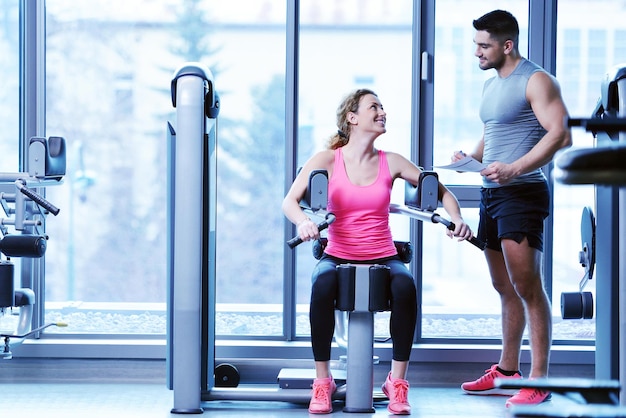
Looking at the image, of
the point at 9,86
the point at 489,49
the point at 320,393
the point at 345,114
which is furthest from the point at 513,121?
the point at 9,86

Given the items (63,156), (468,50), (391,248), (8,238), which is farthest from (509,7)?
(8,238)

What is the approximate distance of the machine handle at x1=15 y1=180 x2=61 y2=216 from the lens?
10.8ft

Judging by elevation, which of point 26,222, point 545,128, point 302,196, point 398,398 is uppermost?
point 545,128

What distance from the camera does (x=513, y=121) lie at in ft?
10.9

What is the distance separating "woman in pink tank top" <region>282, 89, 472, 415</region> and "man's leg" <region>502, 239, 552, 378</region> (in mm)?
282

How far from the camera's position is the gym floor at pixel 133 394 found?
10.8 feet

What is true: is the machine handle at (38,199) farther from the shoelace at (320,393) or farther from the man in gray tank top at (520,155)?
the man in gray tank top at (520,155)

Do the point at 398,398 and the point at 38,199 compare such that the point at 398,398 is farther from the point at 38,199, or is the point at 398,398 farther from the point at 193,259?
the point at 38,199

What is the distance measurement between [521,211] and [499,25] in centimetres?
70

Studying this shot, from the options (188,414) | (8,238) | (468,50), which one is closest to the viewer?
(188,414)

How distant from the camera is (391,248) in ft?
11.2

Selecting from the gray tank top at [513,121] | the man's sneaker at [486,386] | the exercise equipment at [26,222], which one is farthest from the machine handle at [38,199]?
the man's sneaker at [486,386]

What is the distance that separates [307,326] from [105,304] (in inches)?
A: 37.2

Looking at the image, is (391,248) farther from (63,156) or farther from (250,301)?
(63,156)
